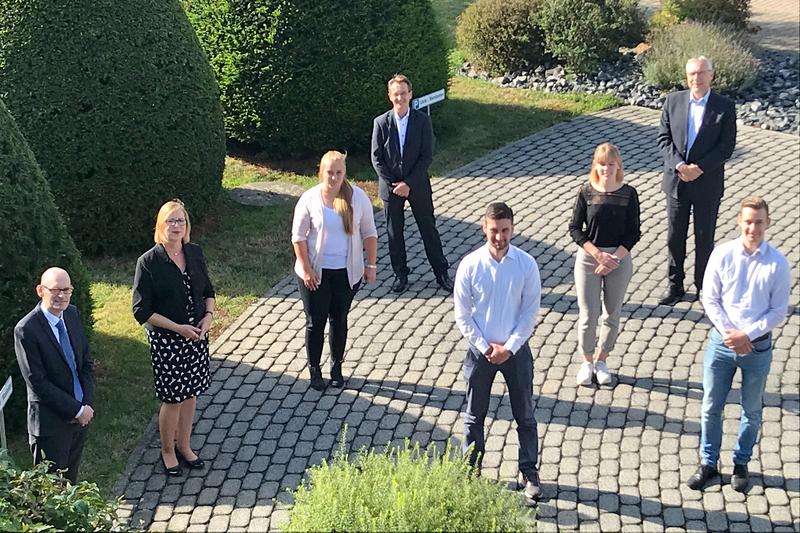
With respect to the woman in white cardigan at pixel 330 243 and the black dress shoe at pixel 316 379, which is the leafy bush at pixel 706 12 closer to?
the woman in white cardigan at pixel 330 243

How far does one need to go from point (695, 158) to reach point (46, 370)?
17.7 ft

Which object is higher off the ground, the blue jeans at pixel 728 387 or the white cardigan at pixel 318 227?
the white cardigan at pixel 318 227

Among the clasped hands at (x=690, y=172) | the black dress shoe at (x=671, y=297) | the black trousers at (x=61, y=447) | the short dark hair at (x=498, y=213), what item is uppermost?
the short dark hair at (x=498, y=213)

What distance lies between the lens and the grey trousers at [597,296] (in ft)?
25.3

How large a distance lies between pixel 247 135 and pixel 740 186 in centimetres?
565

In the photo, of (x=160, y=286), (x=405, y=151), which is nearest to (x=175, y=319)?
(x=160, y=286)

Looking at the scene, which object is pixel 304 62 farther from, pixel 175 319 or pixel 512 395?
pixel 512 395

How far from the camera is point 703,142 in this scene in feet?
28.8

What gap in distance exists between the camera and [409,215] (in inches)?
441

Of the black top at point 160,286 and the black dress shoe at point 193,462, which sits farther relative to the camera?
the black dress shoe at point 193,462

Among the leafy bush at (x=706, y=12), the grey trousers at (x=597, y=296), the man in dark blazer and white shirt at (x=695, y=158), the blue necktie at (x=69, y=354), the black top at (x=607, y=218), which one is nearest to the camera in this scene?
the blue necktie at (x=69, y=354)

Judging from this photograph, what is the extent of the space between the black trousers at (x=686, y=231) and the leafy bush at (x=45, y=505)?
553cm

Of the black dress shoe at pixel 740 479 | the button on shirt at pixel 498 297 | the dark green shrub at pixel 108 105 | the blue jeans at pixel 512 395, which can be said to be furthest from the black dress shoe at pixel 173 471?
the dark green shrub at pixel 108 105

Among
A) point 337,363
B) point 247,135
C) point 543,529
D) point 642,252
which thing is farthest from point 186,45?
point 543,529
